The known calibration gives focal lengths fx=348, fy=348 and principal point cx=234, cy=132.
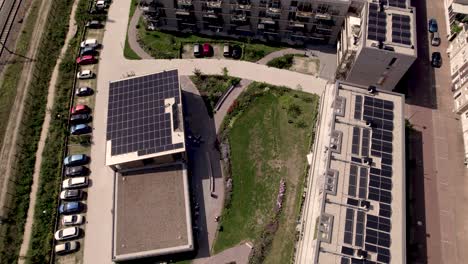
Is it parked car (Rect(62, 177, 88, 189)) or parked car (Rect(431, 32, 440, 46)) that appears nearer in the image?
parked car (Rect(62, 177, 88, 189))

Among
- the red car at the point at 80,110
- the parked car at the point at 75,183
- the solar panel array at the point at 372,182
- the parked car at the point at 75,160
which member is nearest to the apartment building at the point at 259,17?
the solar panel array at the point at 372,182

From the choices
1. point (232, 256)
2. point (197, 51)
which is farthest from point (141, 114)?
point (232, 256)

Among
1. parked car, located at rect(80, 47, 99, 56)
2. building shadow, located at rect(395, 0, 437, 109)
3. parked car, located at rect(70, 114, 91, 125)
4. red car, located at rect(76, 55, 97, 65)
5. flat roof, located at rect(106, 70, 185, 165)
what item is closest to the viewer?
flat roof, located at rect(106, 70, 185, 165)

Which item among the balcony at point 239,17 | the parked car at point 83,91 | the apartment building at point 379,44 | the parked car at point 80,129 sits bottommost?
the parked car at point 80,129

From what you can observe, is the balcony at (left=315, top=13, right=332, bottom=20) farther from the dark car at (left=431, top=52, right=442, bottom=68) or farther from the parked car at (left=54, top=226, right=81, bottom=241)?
the parked car at (left=54, top=226, right=81, bottom=241)

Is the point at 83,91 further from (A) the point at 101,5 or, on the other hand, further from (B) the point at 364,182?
(B) the point at 364,182

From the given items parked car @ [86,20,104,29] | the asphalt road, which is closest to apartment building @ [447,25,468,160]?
the asphalt road

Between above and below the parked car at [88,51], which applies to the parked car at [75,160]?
below

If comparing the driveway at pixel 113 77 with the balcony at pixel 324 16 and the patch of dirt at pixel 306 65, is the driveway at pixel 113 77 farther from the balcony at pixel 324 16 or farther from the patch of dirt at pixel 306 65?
the balcony at pixel 324 16
